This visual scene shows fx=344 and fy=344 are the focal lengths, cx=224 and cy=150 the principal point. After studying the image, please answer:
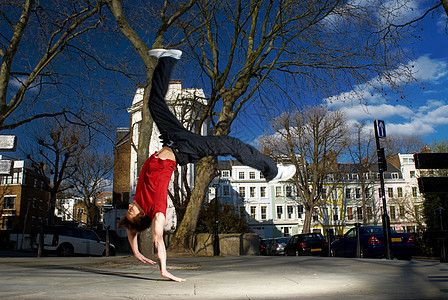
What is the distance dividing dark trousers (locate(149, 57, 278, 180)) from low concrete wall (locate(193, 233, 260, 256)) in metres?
12.1

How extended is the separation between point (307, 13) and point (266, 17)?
1.81 meters

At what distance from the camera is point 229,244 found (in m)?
16.5

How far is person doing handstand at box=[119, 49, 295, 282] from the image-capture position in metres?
4.43

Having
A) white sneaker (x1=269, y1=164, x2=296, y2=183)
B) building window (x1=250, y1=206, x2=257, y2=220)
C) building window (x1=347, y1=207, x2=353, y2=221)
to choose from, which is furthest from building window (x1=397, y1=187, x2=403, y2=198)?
white sneaker (x1=269, y1=164, x2=296, y2=183)

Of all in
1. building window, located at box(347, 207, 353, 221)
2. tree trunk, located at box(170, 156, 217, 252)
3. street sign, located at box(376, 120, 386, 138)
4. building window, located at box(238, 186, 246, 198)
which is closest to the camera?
tree trunk, located at box(170, 156, 217, 252)

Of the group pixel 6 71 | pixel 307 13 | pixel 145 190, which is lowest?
pixel 145 190

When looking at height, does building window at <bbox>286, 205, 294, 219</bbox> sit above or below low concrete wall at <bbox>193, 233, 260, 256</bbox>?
above

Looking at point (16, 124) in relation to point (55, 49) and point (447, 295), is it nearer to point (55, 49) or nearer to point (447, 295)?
point (55, 49)

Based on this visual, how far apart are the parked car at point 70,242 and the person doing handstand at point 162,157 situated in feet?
54.3

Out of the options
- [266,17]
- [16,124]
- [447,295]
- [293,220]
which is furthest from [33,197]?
[447,295]

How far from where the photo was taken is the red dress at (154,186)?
174 inches

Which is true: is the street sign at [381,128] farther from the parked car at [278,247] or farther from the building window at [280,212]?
the building window at [280,212]

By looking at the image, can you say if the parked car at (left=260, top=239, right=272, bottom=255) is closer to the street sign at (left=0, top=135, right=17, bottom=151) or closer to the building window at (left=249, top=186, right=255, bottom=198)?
the street sign at (left=0, top=135, right=17, bottom=151)

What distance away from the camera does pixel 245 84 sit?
1271cm
